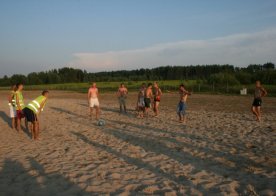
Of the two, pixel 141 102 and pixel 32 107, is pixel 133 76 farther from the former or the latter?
pixel 32 107

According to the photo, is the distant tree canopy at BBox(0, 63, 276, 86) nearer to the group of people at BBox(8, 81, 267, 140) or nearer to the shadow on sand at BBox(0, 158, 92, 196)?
the group of people at BBox(8, 81, 267, 140)

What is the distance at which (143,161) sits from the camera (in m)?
6.11

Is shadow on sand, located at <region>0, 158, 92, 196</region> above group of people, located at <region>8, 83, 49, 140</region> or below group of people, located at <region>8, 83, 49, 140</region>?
below

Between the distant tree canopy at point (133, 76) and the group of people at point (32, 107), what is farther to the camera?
the distant tree canopy at point (133, 76)

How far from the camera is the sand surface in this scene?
4625mm

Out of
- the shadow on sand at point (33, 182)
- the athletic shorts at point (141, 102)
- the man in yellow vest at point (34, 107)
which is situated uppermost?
the man in yellow vest at point (34, 107)

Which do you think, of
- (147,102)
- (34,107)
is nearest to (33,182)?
(34,107)

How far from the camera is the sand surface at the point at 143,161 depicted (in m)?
4.62

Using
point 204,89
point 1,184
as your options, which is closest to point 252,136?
point 1,184

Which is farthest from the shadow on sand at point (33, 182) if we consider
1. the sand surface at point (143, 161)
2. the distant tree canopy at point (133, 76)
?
the distant tree canopy at point (133, 76)

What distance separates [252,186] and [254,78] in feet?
157

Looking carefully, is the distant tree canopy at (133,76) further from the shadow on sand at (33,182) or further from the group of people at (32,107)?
the shadow on sand at (33,182)

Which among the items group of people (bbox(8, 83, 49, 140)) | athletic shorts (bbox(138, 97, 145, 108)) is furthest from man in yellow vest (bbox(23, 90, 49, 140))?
athletic shorts (bbox(138, 97, 145, 108))

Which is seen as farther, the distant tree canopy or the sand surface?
the distant tree canopy
